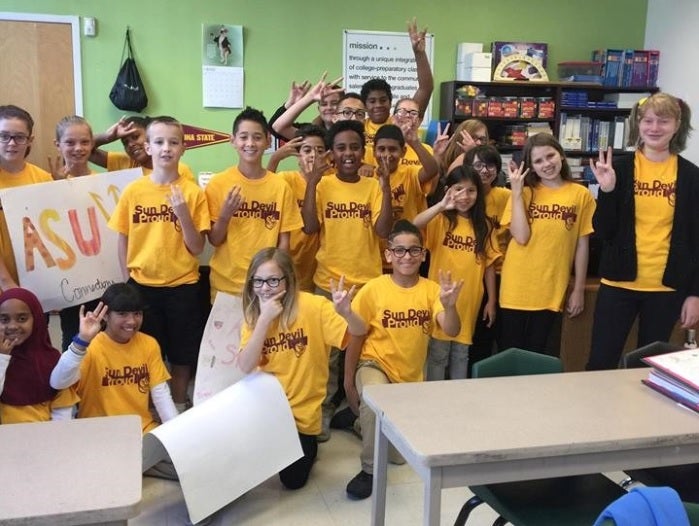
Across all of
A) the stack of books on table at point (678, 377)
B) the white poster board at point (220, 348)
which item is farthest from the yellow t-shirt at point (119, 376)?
the stack of books on table at point (678, 377)

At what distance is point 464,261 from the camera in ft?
9.74

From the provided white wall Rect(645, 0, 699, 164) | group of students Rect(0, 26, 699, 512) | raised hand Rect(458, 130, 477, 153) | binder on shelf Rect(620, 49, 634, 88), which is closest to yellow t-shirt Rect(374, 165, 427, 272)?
group of students Rect(0, 26, 699, 512)

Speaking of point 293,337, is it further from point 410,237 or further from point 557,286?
point 557,286

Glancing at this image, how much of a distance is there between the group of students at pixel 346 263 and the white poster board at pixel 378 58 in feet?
8.98

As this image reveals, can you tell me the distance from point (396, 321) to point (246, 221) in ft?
2.59

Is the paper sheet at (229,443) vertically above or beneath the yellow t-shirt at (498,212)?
beneath

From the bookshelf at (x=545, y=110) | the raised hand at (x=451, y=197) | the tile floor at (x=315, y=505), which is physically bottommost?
the tile floor at (x=315, y=505)

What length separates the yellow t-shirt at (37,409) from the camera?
226 cm

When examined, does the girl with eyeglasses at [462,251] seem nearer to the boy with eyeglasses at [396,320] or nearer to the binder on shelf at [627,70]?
the boy with eyeglasses at [396,320]

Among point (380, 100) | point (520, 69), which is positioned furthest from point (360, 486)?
point (520, 69)

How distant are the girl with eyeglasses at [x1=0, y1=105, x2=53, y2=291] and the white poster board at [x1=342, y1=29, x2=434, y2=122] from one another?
11.4 feet

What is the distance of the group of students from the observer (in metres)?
2.47

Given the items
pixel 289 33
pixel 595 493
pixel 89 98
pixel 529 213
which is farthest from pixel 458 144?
pixel 89 98

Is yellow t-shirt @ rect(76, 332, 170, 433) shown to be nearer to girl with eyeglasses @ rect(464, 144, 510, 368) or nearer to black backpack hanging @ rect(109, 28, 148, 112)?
girl with eyeglasses @ rect(464, 144, 510, 368)
